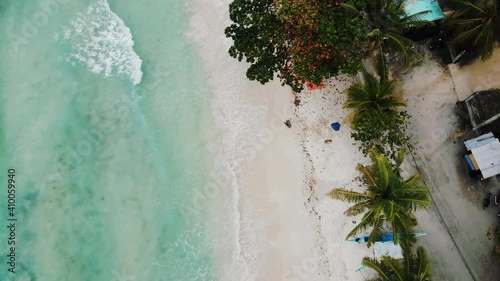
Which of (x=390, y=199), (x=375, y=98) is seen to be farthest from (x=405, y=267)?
(x=375, y=98)

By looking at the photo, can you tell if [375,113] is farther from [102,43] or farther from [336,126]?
[102,43]

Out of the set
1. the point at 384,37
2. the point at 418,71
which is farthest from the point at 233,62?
the point at 418,71

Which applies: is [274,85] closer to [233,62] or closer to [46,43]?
[233,62]

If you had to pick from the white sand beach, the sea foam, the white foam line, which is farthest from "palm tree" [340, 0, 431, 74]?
the sea foam

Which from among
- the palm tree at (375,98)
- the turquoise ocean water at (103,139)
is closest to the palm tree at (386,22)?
the palm tree at (375,98)

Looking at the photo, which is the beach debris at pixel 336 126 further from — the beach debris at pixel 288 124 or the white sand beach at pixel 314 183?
the beach debris at pixel 288 124

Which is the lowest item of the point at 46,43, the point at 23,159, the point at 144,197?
the point at 144,197

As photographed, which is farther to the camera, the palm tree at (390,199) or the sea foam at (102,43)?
the sea foam at (102,43)
